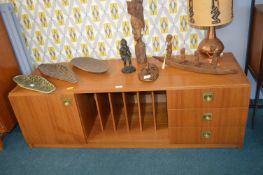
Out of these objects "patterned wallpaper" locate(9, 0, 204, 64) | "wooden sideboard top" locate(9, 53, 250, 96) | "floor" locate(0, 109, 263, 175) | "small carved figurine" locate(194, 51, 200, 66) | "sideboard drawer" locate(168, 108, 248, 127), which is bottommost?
"floor" locate(0, 109, 263, 175)

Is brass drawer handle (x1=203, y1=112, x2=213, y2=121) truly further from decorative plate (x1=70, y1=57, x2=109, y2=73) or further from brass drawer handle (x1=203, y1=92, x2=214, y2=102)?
decorative plate (x1=70, y1=57, x2=109, y2=73)

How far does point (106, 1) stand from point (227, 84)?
1023mm

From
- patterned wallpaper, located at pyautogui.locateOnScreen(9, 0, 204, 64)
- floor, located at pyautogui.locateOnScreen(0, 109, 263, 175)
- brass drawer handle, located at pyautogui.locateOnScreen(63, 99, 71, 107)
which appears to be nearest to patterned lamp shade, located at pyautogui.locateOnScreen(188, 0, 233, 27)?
patterned wallpaper, located at pyautogui.locateOnScreen(9, 0, 204, 64)

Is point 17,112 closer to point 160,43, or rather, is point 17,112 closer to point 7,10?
point 7,10

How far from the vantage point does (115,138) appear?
189cm

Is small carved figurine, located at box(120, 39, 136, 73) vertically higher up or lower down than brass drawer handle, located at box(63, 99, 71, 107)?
higher up

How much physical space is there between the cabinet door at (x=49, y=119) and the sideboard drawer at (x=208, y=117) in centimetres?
66

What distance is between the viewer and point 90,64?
1956 mm

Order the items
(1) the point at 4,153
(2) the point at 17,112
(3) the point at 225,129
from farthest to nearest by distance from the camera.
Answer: (1) the point at 4,153, (2) the point at 17,112, (3) the point at 225,129

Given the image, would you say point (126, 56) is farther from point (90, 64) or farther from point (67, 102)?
point (67, 102)

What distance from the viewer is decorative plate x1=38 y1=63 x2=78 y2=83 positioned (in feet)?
→ 5.92

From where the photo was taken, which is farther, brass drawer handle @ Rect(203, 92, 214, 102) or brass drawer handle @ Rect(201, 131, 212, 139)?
brass drawer handle @ Rect(201, 131, 212, 139)

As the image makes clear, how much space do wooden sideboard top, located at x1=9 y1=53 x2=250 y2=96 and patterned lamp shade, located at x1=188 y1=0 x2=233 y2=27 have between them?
33 cm

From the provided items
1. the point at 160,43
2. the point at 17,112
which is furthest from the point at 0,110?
the point at 160,43
